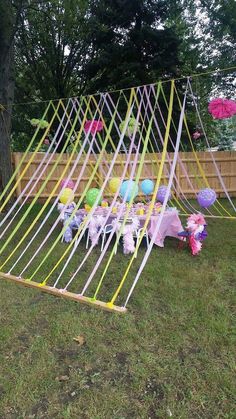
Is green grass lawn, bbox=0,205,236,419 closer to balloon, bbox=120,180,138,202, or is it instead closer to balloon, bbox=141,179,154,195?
balloon, bbox=120,180,138,202

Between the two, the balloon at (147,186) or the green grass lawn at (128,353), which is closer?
the green grass lawn at (128,353)

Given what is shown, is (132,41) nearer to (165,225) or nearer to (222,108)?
(222,108)

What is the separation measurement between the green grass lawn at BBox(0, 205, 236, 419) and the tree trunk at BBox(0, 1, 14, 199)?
4.68 metres

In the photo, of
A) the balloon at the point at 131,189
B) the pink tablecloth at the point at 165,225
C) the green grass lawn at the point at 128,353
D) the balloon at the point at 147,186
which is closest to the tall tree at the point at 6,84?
the balloon at the point at 147,186

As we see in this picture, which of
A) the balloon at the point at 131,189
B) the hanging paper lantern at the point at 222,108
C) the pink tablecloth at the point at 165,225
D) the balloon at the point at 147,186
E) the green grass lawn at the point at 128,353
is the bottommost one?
the pink tablecloth at the point at 165,225

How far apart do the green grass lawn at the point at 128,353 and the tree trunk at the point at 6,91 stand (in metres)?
4.68

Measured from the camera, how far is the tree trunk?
27.2 feet

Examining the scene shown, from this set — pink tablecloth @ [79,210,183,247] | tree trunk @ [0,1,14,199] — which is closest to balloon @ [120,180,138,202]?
pink tablecloth @ [79,210,183,247]

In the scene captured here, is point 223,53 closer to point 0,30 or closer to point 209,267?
point 0,30

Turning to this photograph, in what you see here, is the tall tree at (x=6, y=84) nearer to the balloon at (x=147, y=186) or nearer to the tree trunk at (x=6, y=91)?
the tree trunk at (x=6, y=91)

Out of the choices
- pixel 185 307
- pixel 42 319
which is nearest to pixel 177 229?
pixel 185 307

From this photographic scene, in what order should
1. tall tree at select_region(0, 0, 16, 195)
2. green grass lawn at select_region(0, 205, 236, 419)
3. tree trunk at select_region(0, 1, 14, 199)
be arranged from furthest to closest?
→ tree trunk at select_region(0, 1, 14, 199) < tall tree at select_region(0, 0, 16, 195) < green grass lawn at select_region(0, 205, 236, 419)

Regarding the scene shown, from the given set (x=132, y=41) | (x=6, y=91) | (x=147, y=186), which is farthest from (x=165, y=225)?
(x=132, y=41)

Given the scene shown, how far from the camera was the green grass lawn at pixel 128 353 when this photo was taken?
248cm
